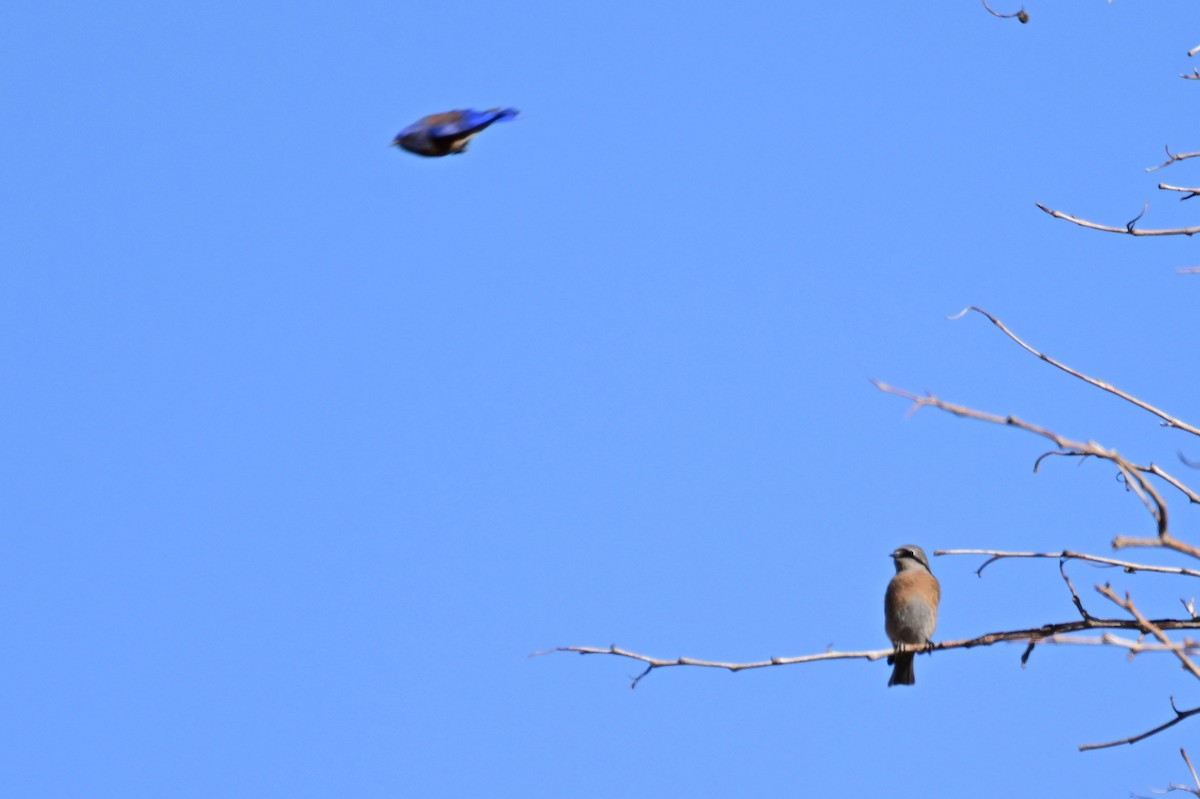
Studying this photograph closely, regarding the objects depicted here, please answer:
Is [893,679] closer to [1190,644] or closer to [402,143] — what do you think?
[402,143]

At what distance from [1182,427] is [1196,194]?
0.79 metres

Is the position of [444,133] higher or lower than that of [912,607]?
higher

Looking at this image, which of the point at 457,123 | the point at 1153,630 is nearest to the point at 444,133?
the point at 457,123

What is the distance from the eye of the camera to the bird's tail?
6.89 meters

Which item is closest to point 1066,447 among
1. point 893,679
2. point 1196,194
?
point 1196,194

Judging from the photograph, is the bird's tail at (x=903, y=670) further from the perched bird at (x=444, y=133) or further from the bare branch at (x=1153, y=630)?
the bare branch at (x=1153, y=630)

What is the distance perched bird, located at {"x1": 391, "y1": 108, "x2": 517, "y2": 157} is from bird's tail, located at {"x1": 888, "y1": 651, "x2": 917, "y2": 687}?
11.2ft

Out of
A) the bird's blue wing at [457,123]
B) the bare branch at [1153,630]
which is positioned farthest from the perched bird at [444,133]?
the bare branch at [1153,630]

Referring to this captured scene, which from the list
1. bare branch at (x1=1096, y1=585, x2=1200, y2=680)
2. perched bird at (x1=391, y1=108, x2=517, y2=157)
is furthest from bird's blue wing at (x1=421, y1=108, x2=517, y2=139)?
bare branch at (x1=1096, y1=585, x2=1200, y2=680)

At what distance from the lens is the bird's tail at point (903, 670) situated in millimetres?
6887

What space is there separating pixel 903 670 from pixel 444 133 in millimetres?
3605

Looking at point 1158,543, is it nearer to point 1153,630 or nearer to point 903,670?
point 1153,630

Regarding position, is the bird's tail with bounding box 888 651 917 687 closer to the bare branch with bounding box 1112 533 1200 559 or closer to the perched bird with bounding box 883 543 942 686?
the perched bird with bounding box 883 543 942 686

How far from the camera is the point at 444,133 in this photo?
5020mm
